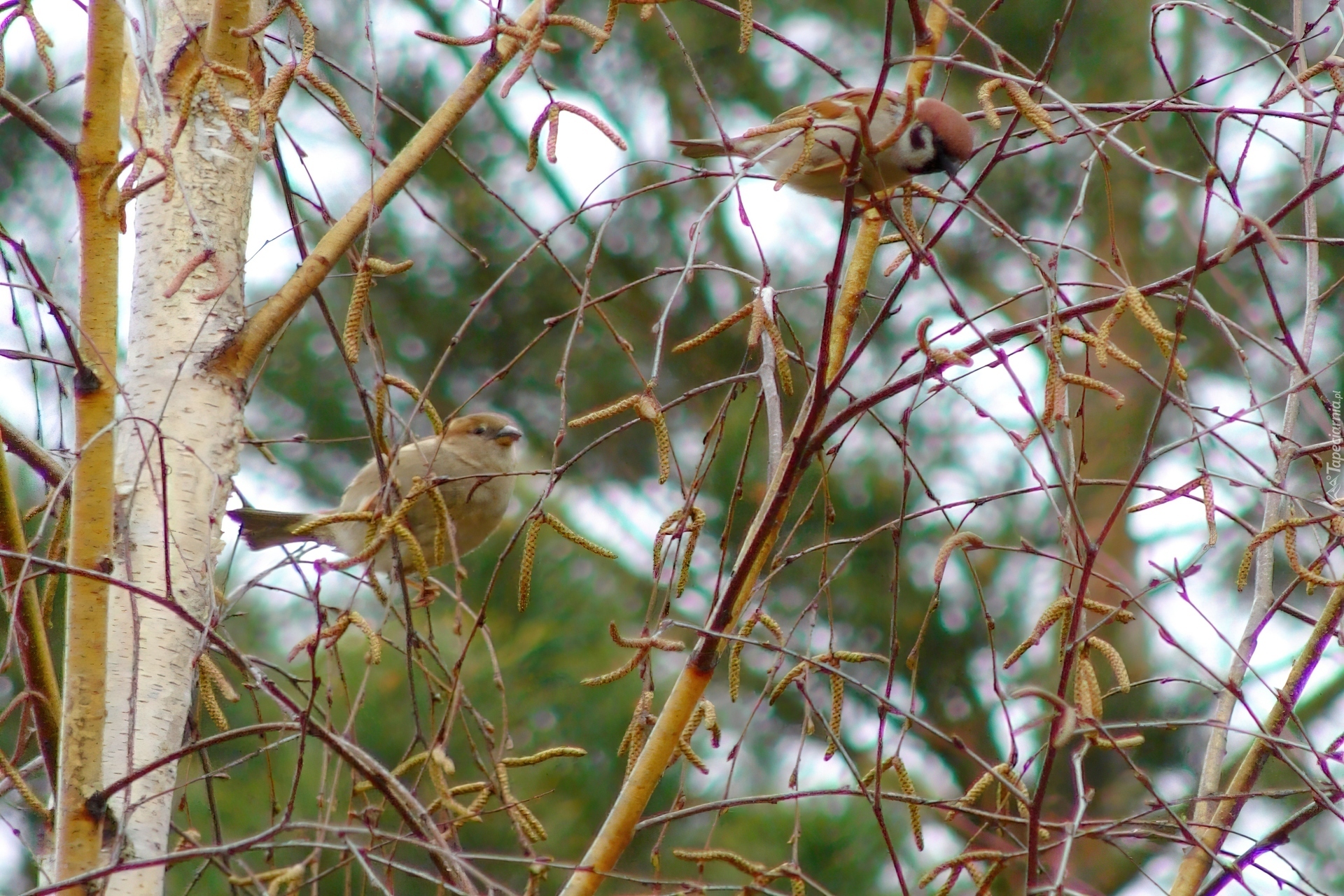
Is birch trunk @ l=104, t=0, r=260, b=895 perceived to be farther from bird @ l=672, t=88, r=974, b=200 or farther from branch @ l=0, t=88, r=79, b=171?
bird @ l=672, t=88, r=974, b=200

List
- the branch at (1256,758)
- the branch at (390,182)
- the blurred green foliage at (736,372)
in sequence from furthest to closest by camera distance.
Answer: the blurred green foliage at (736,372)
the branch at (390,182)
the branch at (1256,758)

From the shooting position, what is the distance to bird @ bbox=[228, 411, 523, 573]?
4.36 metres

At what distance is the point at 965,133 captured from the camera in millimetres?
3158

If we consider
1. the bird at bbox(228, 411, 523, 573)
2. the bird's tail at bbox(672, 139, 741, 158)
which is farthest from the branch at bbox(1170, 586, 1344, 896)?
the bird at bbox(228, 411, 523, 573)

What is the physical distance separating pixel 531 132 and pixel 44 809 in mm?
1189

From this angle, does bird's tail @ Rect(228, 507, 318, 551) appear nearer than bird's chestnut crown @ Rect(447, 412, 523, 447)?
Yes

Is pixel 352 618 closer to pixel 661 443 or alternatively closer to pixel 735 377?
pixel 661 443

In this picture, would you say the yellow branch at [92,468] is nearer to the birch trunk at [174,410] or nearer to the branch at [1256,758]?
the birch trunk at [174,410]

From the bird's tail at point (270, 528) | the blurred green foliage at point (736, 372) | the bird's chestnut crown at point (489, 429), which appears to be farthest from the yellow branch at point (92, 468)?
the blurred green foliage at point (736, 372)

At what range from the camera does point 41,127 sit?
6.72 feet

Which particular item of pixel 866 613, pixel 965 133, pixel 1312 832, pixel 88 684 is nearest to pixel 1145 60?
pixel 866 613

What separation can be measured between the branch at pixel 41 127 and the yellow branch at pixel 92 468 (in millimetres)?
34

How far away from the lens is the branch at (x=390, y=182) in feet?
7.04

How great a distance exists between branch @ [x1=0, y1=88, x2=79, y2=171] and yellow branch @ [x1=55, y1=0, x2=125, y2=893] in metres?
0.03
